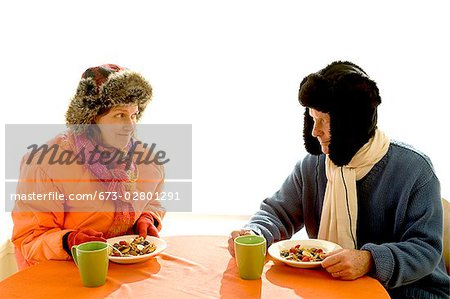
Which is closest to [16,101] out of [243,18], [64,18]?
[64,18]

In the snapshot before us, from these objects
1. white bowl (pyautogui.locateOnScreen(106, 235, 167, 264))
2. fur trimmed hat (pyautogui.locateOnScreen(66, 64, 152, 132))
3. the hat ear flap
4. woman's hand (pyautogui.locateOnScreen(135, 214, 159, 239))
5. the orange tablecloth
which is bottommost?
the orange tablecloth

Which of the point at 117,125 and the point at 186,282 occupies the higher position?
the point at 117,125

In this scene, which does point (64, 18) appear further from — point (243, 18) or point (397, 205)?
point (397, 205)

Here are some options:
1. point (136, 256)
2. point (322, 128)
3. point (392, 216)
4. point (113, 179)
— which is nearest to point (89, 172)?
point (113, 179)

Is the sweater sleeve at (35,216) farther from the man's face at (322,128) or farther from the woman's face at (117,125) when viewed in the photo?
the man's face at (322,128)

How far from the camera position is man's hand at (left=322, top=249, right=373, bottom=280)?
148 centimetres

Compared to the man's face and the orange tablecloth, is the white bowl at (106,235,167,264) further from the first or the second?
the man's face

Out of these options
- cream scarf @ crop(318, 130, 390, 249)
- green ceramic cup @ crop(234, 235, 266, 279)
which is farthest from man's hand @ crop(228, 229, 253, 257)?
cream scarf @ crop(318, 130, 390, 249)

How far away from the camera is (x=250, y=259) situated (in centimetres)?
147

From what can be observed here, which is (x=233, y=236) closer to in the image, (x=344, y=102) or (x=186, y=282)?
(x=186, y=282)

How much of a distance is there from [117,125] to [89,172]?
0.60ft

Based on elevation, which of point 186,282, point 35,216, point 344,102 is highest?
point 344,102

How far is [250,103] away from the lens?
8.09ft

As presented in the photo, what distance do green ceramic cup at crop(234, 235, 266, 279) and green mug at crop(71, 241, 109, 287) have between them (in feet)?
1.14
